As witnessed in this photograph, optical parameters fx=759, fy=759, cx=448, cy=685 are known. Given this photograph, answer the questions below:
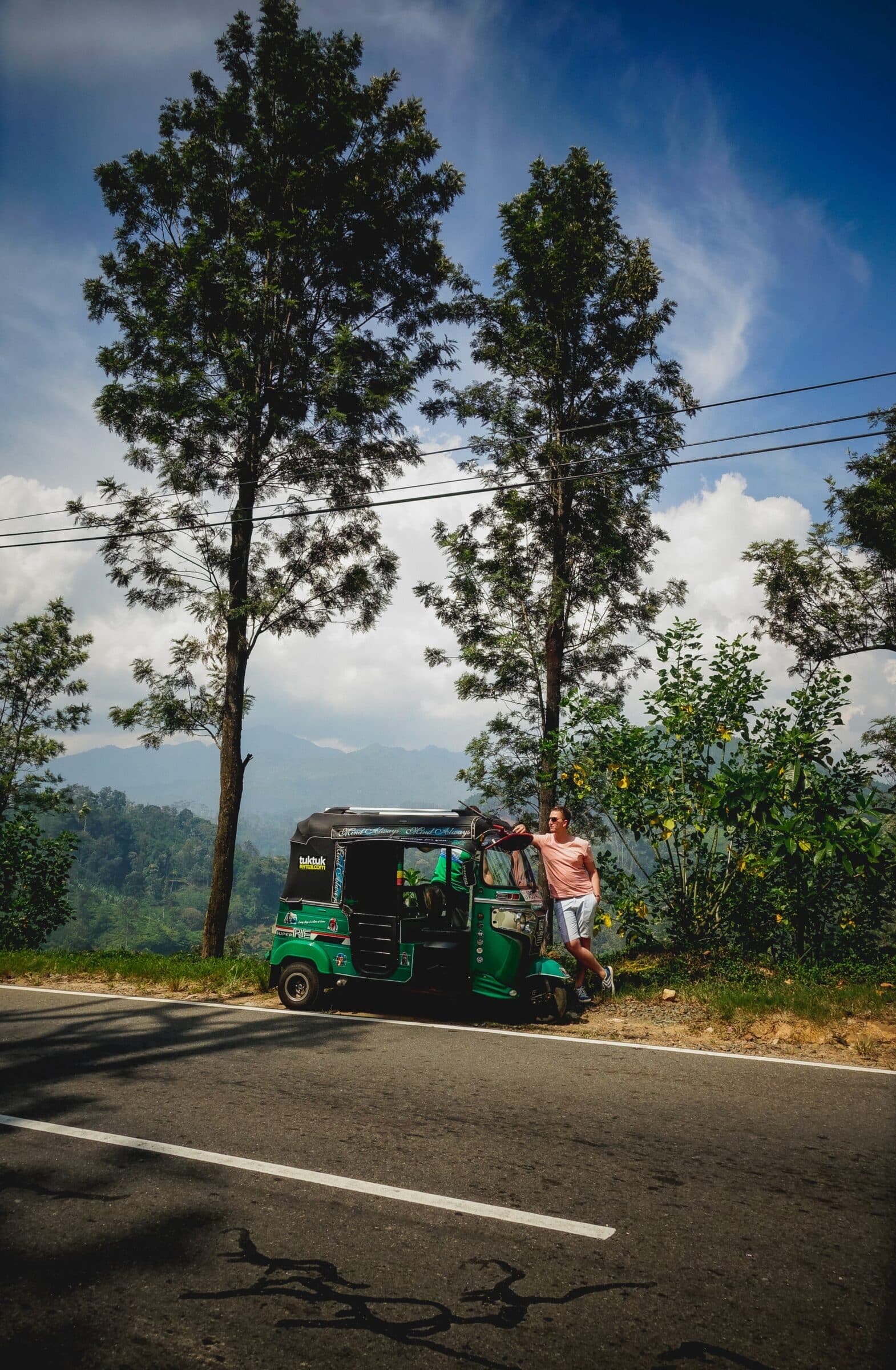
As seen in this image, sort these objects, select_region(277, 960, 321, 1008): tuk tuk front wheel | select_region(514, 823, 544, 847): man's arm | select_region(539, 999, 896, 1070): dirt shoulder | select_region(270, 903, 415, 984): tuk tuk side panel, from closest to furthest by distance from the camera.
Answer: select_region(539, 999, 896, 1070): dirt shoulder < select_region(270, 903, 415, 984): tuk tuk side panel < select_region(514, 823, 544, 847): man's arm < select_region(277, 960, 321, 1008): tuk tuk front wheel

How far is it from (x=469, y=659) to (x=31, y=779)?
695 inches

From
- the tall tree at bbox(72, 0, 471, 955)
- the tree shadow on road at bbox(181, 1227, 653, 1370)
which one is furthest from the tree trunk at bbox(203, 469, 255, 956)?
the tree shadow on road at bbox(181, 1227, 653, 1370)

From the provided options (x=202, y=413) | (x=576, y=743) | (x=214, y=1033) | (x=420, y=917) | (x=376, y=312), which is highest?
(x=376, y=312)

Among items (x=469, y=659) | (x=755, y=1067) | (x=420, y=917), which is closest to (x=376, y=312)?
(x=469, y=659)

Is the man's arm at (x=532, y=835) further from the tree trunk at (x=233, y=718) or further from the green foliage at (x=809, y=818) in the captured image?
the tree trunk at (x=233, y=718)

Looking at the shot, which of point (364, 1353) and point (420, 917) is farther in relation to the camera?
point (420, 917)

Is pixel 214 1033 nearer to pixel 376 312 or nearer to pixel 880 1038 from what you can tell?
pixel 880 1038

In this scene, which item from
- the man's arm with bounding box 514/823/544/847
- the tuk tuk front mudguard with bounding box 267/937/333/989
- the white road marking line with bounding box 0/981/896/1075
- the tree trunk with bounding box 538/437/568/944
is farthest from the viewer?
the tree trunk with bounding box 538/437/568/944

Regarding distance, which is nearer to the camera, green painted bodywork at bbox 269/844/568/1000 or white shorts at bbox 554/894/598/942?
green painted bodywork at bbox 269/844/568/1000

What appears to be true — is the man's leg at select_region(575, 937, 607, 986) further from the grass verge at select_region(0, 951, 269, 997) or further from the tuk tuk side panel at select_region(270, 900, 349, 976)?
the grass verge at select_region(0, 951, 269, 997)

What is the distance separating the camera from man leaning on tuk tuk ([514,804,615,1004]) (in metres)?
8.43

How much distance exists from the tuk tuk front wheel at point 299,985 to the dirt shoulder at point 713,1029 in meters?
0.16

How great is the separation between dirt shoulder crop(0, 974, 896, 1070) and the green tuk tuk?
1.45 ft

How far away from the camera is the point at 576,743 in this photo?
1022 cm
